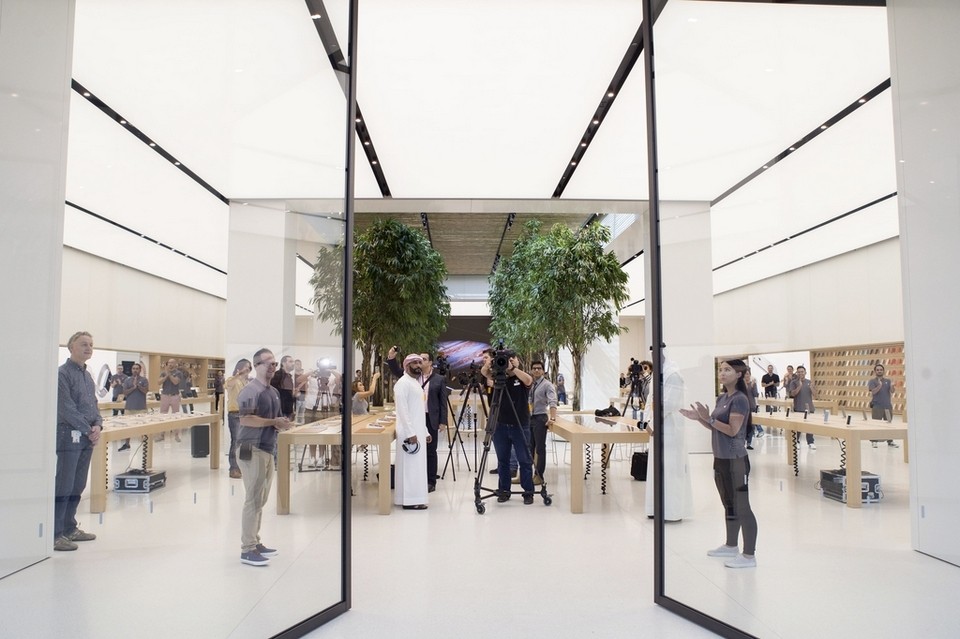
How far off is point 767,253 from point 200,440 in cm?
275

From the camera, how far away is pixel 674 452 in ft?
12.5

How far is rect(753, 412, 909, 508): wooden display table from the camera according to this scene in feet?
9.23

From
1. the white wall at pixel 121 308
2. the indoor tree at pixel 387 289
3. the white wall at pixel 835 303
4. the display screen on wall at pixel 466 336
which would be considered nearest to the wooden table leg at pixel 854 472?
the white wall at pixel 835 303

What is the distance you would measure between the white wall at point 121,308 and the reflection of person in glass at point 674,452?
8.30 feet

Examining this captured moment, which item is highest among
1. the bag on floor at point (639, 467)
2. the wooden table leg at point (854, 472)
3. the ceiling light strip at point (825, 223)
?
the ceiling light strip at point (825, 223)

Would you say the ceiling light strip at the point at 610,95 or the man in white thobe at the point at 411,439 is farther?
the man in white thobe at the point at 411,439

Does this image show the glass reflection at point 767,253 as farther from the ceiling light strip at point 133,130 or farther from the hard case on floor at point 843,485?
the ceiling light strip at point 133,130

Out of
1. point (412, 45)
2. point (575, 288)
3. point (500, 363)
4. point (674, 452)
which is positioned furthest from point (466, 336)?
point (674, 452)

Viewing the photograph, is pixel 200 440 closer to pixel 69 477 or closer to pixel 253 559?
pixel 69 477

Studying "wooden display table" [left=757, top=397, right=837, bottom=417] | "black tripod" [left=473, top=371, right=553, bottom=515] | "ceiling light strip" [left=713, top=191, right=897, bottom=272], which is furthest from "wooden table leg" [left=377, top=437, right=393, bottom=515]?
"ceiling light strip" [left=713, top=191, right=897, bottom=272]

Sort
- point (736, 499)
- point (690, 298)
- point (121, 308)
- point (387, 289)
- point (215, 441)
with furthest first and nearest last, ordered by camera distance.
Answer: point (387, 289) → point (690, 298) → point (736, 499) → point (215, 441) → point (121, 308)

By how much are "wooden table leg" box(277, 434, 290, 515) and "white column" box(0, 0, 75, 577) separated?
0.90m

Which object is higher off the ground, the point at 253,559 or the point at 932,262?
the point at 932,262

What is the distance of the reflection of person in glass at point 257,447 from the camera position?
295 centimetres
